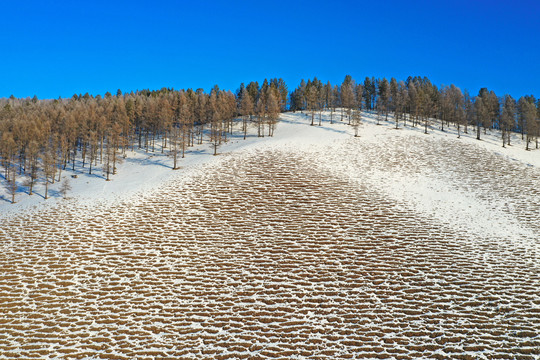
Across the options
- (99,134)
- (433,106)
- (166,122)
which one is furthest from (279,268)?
(433,106)

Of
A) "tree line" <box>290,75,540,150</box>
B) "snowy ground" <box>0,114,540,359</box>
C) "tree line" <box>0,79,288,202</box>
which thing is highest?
"tree line" <box>290,75,540,150</box>

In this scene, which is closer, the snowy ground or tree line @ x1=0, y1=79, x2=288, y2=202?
the snowy ground

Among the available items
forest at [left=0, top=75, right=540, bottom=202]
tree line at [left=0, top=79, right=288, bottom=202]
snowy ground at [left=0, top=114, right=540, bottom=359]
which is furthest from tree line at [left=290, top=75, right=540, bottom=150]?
snowy ground at [left=0, top=114, right=540, bottom=359]

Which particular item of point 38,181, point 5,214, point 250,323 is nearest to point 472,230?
point 250,323

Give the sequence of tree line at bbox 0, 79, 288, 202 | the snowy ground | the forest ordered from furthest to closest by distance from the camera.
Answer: the forest < tree line at bbox 0, 79, 288, 202 < the snowy ground

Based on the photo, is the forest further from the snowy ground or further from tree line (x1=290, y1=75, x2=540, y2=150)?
the snowy ground

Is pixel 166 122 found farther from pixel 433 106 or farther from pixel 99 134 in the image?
pixel 433 106

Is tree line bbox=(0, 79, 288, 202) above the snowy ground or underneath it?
above

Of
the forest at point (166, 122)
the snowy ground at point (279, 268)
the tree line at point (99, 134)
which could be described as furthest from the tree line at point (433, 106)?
the snowy ground at point (279, 268)
